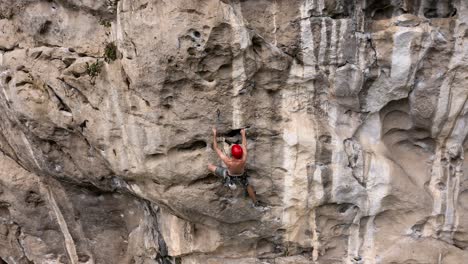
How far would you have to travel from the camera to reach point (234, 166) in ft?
20.4

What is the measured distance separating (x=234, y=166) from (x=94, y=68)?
2.42 m

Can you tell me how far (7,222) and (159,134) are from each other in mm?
4734

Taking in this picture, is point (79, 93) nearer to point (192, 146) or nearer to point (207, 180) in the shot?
point (192, 146)

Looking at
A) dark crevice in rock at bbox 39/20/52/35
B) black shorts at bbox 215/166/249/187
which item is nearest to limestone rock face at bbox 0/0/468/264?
dark crevice in rock at bbox 39/20/52/35

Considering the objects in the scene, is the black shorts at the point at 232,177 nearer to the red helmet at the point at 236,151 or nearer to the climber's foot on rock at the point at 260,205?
the red helmet at the point at 236,151

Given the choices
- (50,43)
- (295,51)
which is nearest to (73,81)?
(50,43)

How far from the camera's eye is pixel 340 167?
22.2 feet

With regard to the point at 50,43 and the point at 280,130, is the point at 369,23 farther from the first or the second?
the point at 50,43

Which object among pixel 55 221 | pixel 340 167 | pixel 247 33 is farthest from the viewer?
pixel 55 221

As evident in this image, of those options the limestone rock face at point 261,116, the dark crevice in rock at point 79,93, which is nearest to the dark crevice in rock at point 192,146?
the limestone rock face at point 261,116

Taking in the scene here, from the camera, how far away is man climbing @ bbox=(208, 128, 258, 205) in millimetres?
6148

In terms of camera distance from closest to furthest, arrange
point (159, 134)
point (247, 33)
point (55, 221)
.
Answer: point (247, 33)
point (159, 134)
point (55, 221)

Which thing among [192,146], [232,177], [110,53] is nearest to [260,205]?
[232,177]

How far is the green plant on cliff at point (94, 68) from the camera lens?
646 cm
